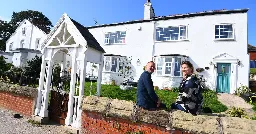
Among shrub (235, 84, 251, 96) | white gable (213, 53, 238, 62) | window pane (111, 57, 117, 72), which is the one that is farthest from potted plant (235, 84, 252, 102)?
window pane (111, 57, 117, 72)

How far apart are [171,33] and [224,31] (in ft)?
15.9

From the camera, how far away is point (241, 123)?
3395 mm

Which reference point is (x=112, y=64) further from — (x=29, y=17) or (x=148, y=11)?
(x=29, y=17)

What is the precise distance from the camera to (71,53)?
7.21m

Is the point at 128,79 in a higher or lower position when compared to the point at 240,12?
lower

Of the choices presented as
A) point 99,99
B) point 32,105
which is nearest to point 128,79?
point 32,105

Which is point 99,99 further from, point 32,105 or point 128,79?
point 128,79

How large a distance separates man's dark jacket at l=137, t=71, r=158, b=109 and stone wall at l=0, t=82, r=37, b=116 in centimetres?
526

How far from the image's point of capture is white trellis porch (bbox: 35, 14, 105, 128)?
22.3 feet

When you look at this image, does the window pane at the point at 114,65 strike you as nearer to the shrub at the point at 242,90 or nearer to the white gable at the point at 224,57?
the white gable at the point at 224,57

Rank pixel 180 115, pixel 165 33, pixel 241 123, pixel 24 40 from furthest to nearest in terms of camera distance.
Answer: pixel 24 40, pixel 165 33, pixel 180 115, pixel 241 123

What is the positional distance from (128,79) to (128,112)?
16.4 meters

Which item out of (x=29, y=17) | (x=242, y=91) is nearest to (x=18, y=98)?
(x=242, y=91)

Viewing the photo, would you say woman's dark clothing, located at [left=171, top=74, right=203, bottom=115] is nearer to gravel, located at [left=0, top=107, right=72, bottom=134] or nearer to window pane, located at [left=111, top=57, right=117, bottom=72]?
gravel, located at [left=0, top=107, right=72, bottom=134]
